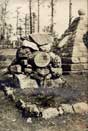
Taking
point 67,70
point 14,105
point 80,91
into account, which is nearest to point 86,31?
point 67,70

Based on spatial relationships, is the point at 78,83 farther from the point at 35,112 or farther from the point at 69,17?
the point at 69,17

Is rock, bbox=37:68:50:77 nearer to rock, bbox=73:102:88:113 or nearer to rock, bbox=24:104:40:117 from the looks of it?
rock, bbox=73:102:88:113

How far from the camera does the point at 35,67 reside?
15.3m

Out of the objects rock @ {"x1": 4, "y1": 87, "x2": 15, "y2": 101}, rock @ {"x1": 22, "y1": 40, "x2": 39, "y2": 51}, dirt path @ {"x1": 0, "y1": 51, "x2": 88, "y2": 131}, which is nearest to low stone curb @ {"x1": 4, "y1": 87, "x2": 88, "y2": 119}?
dirt path @ {"x1": 0, "y1": 51, "x2": 88, "y2": 131}

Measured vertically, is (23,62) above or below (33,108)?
above

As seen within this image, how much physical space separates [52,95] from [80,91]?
1.60 meters

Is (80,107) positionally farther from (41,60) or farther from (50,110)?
(41,60)

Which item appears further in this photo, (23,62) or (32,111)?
(23,62)

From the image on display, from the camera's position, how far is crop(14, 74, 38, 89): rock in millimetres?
14605

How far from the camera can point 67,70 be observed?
19.6m

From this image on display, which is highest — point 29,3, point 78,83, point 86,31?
point 29,3

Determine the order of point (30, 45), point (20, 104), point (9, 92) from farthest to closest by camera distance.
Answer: point (30, 45), point (9, 92), point (20, 104)

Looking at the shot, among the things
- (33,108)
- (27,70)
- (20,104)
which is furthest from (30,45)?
(33,108)

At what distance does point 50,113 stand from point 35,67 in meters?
4.90
